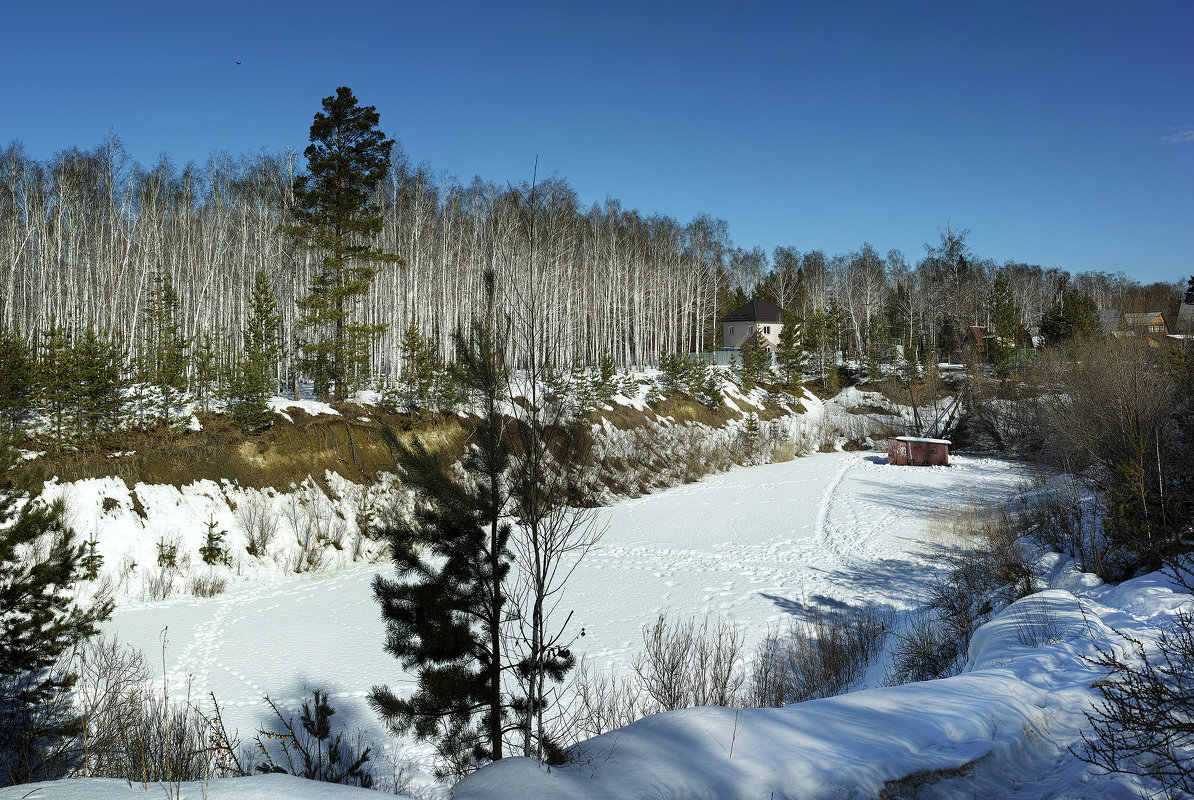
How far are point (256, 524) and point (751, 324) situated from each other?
5283 centimetres

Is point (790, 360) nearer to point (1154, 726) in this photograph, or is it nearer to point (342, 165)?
point (342, 165)

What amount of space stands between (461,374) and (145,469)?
1449 cm

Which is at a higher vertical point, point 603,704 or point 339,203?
point 339,203

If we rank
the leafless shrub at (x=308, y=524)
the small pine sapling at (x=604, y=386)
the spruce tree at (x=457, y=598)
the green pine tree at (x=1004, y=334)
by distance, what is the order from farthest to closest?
the green pine tree at (x=1004, y=334) → the small pine sapling at (x=604, y=386) → the leafless shrub at (x=308, y=524) → the spruce tree at (x=457, y=598)

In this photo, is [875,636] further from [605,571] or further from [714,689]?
[605,571]

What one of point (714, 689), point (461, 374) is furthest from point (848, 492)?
point (461, 374)

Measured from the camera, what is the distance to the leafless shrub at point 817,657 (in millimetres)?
9398

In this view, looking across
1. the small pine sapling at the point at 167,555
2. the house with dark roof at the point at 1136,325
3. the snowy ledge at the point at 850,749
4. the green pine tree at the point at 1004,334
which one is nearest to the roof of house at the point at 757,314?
the green pine tree at the point at 1004,334

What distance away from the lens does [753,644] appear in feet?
39.0

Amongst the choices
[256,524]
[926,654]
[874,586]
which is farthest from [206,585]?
[874,586]

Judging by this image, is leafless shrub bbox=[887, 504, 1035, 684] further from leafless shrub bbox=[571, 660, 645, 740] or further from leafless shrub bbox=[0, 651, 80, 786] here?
leafless shrub bbox=[0, 651, 80, 786]

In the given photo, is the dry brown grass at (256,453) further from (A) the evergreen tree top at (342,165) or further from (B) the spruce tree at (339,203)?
(A) the evergreen tree top at (342,165)

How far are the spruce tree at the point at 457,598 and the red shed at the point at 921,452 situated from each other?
107ft

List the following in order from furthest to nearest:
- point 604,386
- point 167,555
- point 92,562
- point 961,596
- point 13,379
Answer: point 604,386 < point 13,379 < point 167,555 < point 92,562 < point 961,596
